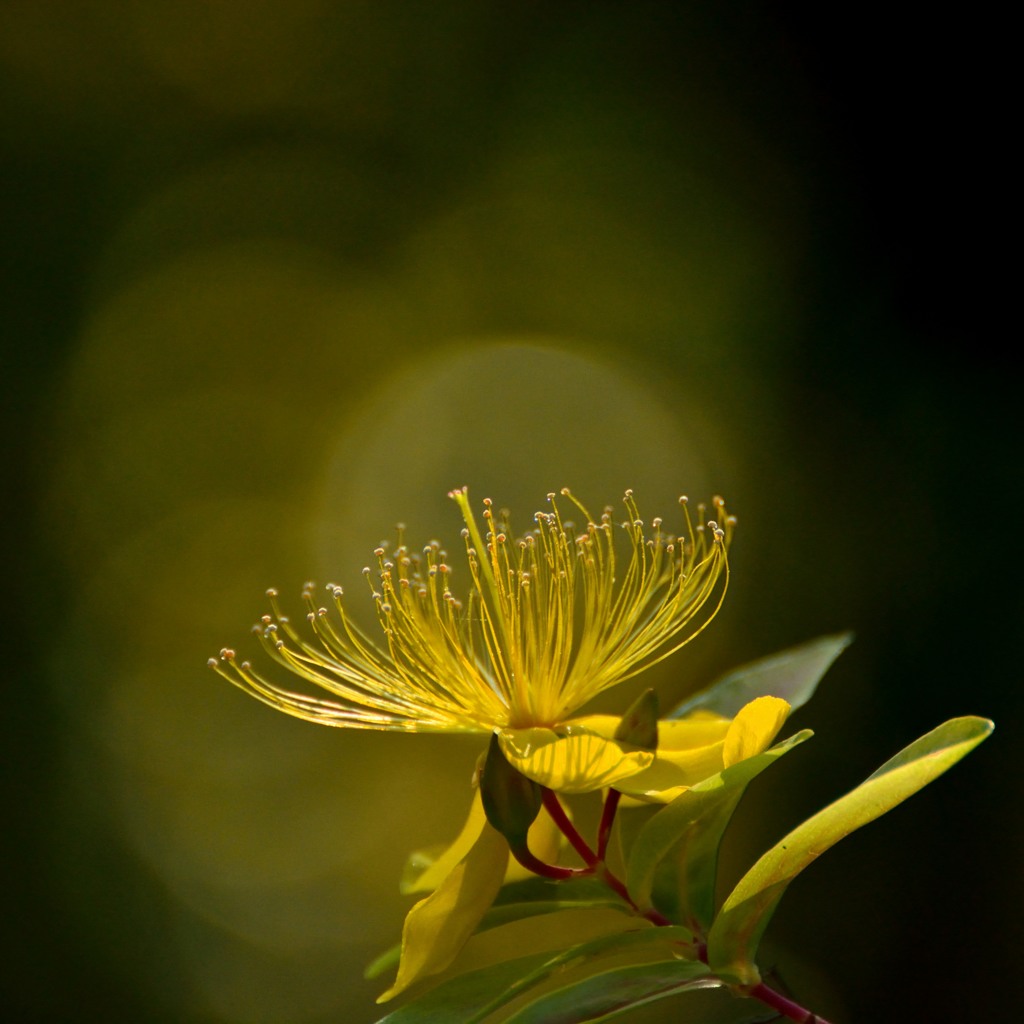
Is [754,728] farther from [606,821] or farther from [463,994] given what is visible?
[463,994]

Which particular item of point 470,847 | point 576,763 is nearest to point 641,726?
point 576,763

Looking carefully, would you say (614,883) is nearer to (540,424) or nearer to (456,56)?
(540,424)

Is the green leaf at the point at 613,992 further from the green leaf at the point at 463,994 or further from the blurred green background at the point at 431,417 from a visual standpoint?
the blurred green background at the point at 431,417

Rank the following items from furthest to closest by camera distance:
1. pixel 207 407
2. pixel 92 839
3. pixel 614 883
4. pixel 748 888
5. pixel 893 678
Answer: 1. pixel 207 407
2. pixel 92 839
3. pixel 893 678
4. pixel 614 883
5. pixel 748 888

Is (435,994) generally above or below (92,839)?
below

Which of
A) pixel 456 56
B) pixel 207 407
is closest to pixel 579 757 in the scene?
pixel 207 407

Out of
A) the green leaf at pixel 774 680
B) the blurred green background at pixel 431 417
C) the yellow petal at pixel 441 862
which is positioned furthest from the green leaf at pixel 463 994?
the blurred green background at pixel 431 417

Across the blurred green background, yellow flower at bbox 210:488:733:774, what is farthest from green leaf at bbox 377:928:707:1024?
the blurred green background
